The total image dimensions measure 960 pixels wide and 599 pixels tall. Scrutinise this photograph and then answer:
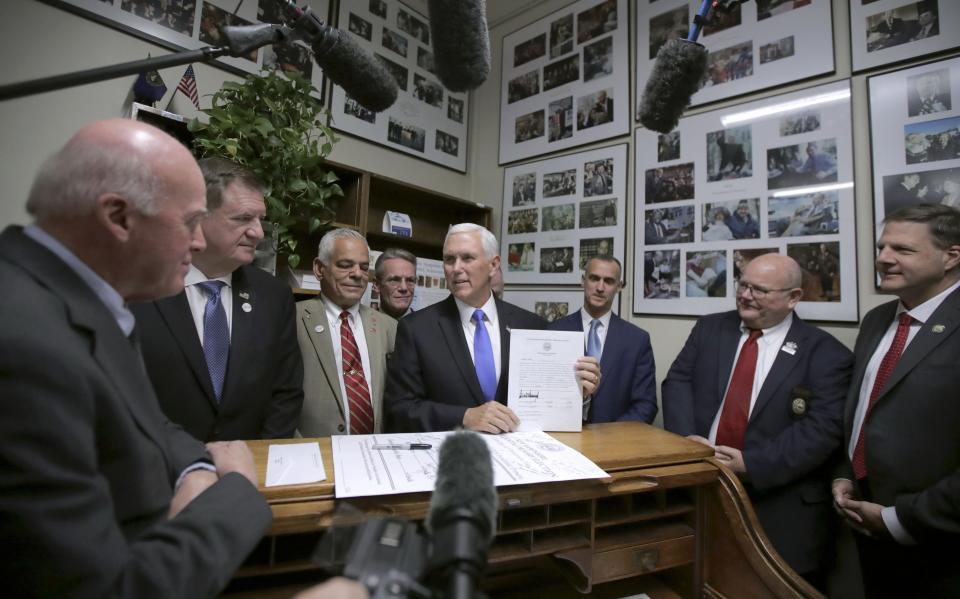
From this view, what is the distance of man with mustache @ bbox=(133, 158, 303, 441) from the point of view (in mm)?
1363

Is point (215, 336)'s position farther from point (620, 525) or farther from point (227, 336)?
point (620, 525)

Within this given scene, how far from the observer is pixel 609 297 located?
2.77 metres

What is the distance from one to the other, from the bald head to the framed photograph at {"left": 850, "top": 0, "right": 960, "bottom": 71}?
4.24ft

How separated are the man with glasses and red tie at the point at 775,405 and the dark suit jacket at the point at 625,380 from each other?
4.9 inches

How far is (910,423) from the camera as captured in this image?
1.60 metres

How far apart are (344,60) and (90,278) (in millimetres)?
627

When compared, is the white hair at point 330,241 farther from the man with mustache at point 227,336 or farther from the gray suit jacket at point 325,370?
the man with mustache at point 227,336

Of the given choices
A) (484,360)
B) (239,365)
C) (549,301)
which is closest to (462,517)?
(239,365)

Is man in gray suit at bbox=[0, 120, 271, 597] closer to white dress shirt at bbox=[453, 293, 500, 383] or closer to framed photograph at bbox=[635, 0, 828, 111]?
white dress shirt at bbox=[453, 293, 500, 383]

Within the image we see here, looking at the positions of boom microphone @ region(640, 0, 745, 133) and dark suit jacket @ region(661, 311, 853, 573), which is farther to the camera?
dark suit jacket @ region(661, 311, 853, 573)

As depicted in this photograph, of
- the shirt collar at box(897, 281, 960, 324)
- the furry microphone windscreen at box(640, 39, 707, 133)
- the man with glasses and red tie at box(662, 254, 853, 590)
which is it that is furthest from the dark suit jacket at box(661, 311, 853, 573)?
the furry microphone windscreen at box(640, 39, 707, 133)

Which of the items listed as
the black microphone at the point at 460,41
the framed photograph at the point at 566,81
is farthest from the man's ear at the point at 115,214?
the framed photograph at the point at 566,81

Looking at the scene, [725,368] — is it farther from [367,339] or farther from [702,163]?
[367,339]

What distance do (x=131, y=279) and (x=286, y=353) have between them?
1.02 metres
